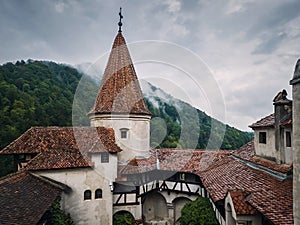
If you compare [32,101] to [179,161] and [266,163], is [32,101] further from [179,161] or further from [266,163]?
[266,163]

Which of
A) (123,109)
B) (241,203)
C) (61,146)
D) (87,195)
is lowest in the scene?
(87,195)

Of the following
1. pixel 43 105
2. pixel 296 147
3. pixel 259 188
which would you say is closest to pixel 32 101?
pixel 43 105

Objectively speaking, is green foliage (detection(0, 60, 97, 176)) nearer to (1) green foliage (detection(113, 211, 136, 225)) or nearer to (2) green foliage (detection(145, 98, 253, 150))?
(2) green foliage (detection(145, 98, 253, 150))

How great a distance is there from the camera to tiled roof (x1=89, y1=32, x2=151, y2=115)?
1739cm

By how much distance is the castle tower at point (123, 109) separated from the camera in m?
17.3

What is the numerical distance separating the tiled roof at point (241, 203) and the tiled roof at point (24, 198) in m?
6.32

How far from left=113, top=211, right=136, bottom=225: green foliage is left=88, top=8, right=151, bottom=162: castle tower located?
3.57m

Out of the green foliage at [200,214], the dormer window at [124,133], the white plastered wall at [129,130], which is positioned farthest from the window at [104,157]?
the green foliage at [200,214]

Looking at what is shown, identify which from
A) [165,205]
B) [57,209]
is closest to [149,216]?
[165,205]

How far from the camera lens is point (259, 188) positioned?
851cm

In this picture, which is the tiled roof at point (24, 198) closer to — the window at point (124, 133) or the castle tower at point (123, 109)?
the castle tower at point (123, 109)

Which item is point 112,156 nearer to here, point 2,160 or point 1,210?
point 1,210

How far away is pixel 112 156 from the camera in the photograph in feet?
50.2

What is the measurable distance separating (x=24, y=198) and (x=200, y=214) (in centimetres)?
828
